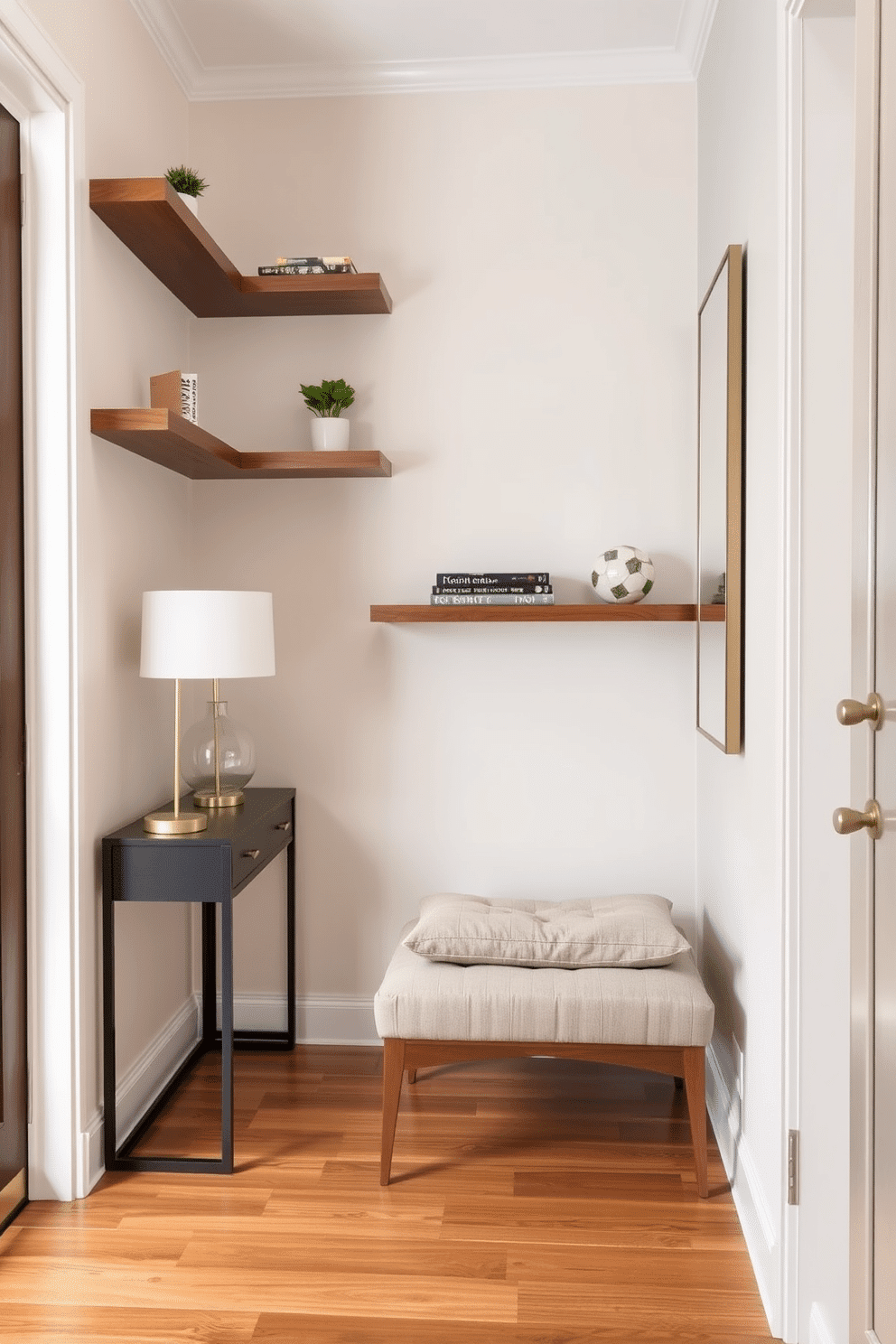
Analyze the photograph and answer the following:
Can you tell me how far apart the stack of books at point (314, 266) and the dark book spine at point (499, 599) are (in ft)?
2.99

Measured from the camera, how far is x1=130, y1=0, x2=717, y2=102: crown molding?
10.0 ft

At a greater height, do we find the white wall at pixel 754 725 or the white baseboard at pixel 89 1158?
the white wall at pixel 754 725

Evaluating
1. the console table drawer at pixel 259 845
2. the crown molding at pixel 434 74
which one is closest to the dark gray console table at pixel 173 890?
the console table drawer at pixel 259 845

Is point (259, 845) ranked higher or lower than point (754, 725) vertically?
lower

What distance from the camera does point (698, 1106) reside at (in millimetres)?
2400

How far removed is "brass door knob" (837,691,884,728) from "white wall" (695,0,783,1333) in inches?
25.3

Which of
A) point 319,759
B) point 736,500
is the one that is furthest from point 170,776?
point 736,500

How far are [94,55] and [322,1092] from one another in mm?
2587

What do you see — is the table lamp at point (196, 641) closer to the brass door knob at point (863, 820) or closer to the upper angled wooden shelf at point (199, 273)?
the upper angled wooden shelf at point (199, 273)

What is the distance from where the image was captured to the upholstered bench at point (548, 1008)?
7.95 feet

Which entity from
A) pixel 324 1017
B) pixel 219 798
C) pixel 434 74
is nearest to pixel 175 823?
pixel 219 798

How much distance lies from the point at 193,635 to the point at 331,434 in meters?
0.82

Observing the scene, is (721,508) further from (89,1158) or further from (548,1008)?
(89,1158)

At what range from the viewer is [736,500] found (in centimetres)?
238
